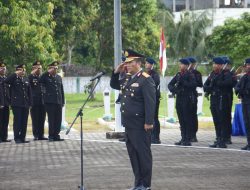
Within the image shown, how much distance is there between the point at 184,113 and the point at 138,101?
293 inches

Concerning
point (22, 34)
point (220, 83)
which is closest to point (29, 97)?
point (220, 83)

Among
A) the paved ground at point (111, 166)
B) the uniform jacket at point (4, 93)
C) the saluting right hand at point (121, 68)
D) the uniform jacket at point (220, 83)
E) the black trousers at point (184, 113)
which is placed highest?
the saluting right hand at point (121, 68)

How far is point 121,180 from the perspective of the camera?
1274 cm

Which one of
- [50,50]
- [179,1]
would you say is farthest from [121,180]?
[179,1]

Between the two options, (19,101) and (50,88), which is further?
(50,88)

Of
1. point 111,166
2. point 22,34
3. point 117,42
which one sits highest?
point 22,34

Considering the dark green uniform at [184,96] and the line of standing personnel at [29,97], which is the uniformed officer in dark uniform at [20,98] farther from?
the dark green uniform at [184,96]

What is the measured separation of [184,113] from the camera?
18.8 metres

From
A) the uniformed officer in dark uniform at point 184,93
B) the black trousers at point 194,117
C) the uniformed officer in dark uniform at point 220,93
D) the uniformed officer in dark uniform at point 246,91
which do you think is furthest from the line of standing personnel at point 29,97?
the uniformed officer in dark uniform at point 246,91

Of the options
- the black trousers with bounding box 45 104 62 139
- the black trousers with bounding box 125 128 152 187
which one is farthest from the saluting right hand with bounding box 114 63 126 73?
the black trousers with bounding box 45 104 62 139

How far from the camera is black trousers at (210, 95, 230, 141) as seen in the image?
17.7 meters

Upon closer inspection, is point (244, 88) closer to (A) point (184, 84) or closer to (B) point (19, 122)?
(A) point (184, 84)

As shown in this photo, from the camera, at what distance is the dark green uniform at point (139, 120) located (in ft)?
37.2

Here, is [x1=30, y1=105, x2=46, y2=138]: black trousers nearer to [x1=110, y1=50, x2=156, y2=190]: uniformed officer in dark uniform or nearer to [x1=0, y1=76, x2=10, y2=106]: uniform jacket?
[x1=0, y1=76, x2=10, y2=106]: uniform jacket
